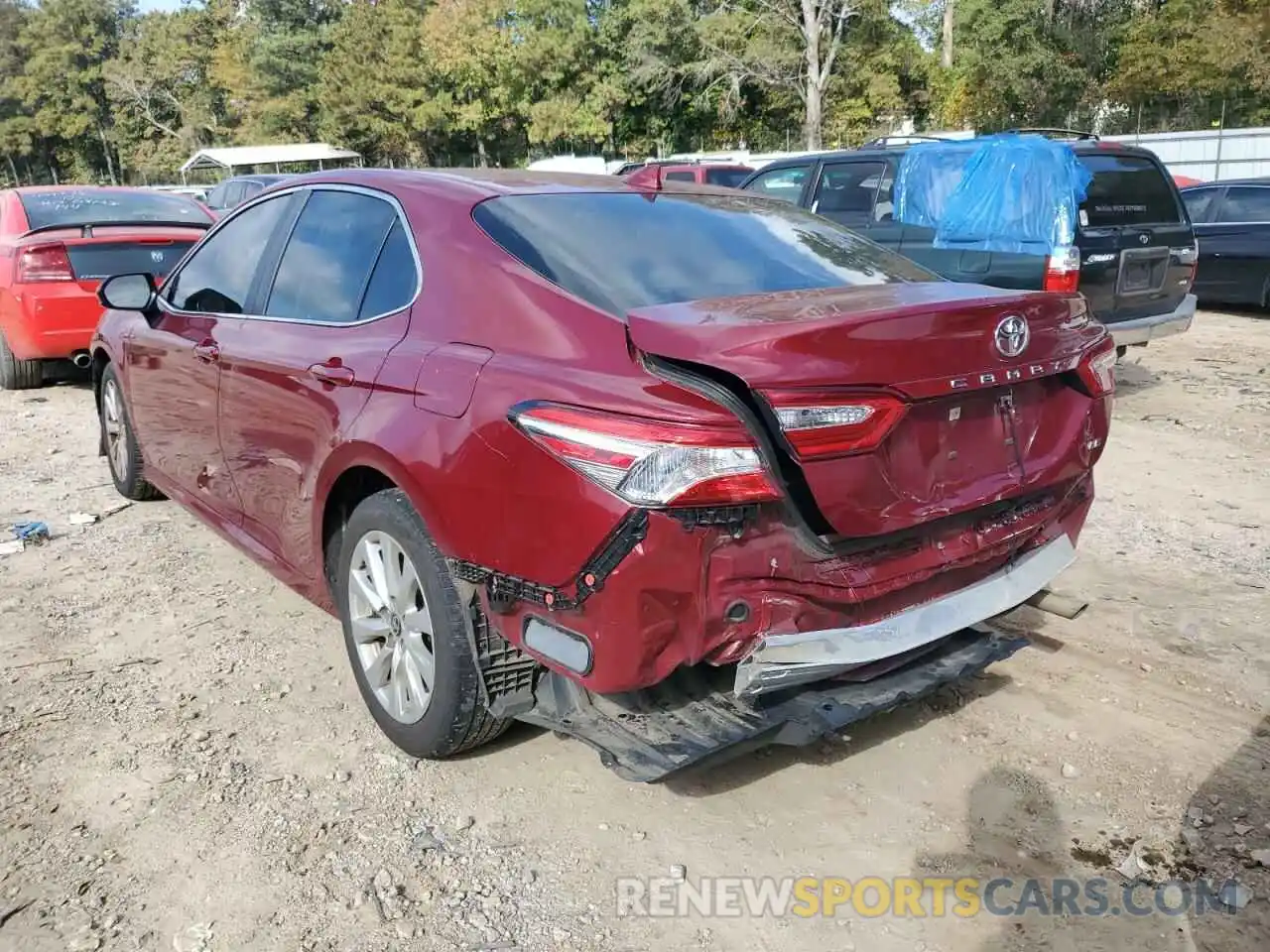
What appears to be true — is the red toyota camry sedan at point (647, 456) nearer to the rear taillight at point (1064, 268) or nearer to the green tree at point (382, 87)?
the rear taillight at point (1064, 268)

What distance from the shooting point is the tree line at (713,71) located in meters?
31.2

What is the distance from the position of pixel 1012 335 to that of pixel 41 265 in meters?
7.54

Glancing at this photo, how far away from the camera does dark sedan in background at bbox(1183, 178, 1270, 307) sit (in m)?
11.7

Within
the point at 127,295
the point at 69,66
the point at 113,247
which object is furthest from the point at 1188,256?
the point at 69,66

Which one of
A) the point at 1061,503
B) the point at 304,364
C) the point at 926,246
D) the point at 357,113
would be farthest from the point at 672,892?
the point at 357,113

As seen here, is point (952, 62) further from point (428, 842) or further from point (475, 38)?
point (428, 842)

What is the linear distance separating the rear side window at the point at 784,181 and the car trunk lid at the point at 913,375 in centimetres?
685

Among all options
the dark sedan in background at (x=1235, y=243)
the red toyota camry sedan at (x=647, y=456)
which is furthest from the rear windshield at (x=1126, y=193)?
the dark sedan in background at (x=1235, y=243)

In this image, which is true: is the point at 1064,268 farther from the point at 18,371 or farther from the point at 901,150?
the point at 18,371

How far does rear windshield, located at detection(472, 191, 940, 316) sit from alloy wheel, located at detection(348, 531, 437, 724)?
943 millimetres

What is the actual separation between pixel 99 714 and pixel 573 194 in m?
2.37

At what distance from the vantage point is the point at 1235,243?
38.9 feet

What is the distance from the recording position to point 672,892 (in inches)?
102

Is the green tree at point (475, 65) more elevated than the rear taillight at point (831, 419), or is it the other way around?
the green tree at point (475, 65)
